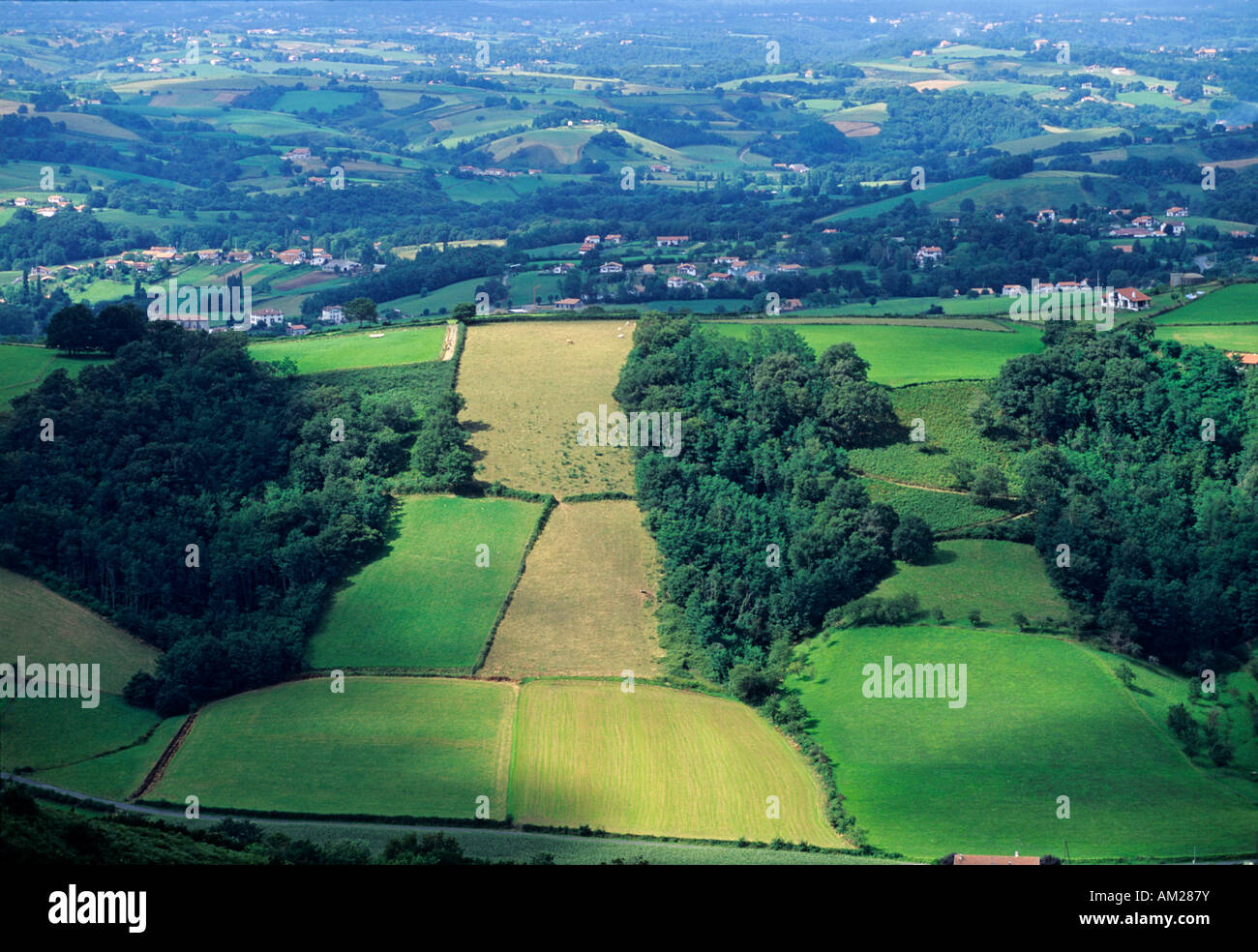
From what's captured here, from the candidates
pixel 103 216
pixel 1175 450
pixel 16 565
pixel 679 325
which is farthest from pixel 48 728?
pixel 103 216

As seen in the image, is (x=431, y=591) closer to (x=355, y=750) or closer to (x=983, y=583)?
(x=355, y=750)

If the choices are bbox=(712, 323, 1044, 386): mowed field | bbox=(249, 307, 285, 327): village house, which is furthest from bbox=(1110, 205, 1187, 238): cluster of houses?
bbox=(249, 307, 285, 327): village house

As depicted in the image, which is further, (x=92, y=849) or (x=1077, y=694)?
(x=1077, y=694)

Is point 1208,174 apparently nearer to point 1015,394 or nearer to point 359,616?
point 1015,394

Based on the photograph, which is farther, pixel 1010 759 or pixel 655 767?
pixel 655 767

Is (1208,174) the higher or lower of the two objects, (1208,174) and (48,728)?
the higher

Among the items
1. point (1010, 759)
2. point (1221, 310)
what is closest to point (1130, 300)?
point (1221, 310)
